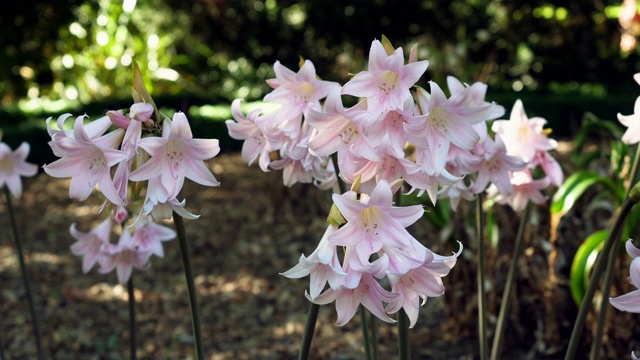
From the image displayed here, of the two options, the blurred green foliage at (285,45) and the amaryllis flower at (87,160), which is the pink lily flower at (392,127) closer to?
the amaryllis flower at (87,160)

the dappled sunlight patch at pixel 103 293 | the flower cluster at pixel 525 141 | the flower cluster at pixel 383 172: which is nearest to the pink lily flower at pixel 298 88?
the flower cluster at pixel 383 172

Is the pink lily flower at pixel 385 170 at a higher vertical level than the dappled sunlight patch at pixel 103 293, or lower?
higher

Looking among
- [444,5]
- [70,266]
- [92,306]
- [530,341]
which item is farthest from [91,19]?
[530,341]

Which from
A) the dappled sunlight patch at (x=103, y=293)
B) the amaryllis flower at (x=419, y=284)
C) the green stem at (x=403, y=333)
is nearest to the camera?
the amaryllis flower at (x=419, y=284)

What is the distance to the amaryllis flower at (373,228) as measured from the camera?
136 centimetres

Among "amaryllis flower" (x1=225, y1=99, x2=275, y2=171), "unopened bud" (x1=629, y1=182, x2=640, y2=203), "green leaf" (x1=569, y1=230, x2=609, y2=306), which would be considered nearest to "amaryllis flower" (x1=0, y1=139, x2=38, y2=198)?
"amaryllis flower" (x1=225, y1=99, x2=275, y2=171)

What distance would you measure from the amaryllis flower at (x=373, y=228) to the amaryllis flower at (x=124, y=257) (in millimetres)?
1340

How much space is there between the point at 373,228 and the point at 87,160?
2.10ft

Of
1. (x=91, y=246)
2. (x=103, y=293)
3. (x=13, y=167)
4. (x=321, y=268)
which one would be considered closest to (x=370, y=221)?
(x=321, y=268)

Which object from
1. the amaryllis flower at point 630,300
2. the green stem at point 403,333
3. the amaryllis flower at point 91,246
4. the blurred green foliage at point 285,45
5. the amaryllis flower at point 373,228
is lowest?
the blurred green foliage at point 285,45

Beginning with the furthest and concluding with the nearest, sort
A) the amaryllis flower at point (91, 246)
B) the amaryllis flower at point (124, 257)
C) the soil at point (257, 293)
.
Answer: the soil at point (257, 293), the amaryllis flower at point (91, 246), the amaryllis flower at point (124, 257)

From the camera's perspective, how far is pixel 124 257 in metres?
2.62

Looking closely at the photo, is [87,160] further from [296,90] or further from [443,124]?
[443,124]

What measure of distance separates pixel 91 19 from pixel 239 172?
5.96 meters
